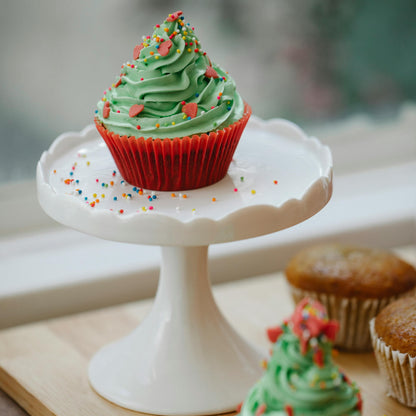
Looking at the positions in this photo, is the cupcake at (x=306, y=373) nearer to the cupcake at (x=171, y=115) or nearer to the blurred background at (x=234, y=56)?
the cupcake at (x=171, y=115)

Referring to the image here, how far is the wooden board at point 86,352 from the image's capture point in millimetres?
1221

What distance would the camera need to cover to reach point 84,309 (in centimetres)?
162

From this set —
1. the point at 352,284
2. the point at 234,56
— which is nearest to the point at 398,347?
the point at 352,284

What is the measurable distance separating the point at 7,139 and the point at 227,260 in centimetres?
56

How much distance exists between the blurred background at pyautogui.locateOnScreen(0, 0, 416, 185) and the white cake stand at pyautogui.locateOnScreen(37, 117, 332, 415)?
1.44 feet

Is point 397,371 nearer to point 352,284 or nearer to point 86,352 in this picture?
point 352,284

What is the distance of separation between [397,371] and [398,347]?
0.18ft

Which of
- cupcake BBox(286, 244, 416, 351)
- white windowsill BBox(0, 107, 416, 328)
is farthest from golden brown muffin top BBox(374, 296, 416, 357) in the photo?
white windowsill BBox(0, 107, 416, 328)

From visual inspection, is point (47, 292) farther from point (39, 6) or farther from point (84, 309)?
point (39, 6)

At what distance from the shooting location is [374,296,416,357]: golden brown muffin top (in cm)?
114

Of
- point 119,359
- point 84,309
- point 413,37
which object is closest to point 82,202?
point 119,359

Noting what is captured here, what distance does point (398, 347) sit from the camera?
115 cm

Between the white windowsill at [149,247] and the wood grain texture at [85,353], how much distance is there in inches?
2.4

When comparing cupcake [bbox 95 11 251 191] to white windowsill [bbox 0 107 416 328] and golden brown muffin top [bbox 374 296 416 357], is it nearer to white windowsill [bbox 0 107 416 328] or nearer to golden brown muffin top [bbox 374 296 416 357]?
golden brown muffin top [bbox 374 296 416 357]
